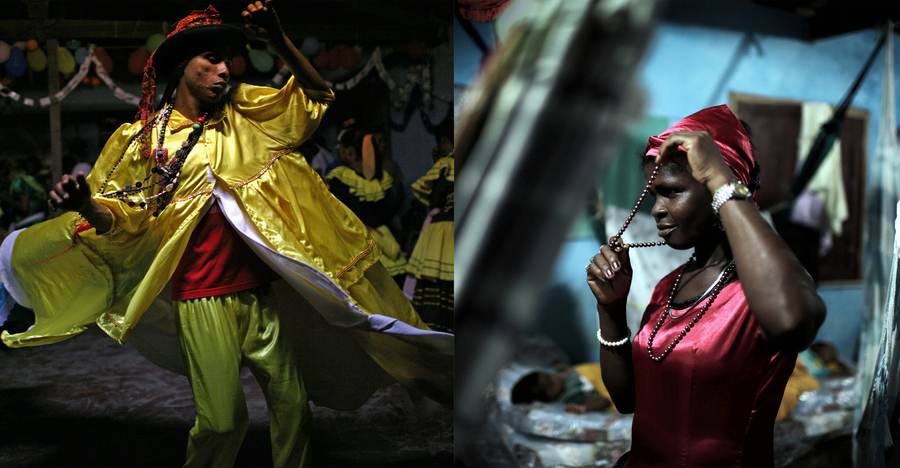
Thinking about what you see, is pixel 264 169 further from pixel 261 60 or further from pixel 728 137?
pixel 728 137

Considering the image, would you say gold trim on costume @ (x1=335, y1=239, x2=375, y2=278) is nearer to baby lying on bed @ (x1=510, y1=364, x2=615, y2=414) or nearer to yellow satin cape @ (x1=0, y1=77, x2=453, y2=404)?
yellow satin cape @ (x1=0, y1=77, x2=453, y2=404)

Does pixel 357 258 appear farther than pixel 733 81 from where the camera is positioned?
No

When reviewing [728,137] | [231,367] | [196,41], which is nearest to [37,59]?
[196,41]

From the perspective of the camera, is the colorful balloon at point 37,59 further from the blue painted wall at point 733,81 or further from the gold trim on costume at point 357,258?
the blue painted wall at point 733,81

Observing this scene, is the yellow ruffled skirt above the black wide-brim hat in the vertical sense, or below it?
below

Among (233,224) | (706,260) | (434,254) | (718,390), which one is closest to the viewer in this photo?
(718,390)

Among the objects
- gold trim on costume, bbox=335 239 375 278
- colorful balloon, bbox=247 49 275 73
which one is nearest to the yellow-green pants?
gold trim on costume, bbox=335 239 375 278

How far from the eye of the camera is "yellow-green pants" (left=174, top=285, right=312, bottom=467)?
7.50 feet

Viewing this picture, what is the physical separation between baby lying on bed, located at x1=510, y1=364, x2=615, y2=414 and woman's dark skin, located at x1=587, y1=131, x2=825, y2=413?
5.40 feet

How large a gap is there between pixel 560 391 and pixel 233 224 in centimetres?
202

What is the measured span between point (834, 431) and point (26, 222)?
4.17m

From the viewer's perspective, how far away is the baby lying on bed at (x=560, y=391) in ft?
10.8

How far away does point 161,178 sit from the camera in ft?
7.48

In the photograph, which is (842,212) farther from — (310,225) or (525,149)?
(310,225)
